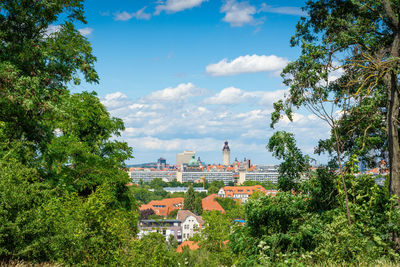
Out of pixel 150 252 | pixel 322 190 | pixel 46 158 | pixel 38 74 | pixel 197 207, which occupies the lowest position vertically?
pixel 197 207

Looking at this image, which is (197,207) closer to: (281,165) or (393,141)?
(281,165)

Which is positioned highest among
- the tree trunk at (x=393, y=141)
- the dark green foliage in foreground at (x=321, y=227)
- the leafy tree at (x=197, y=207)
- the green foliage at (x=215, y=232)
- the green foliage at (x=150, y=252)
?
the tree trunk at (x=393, y=141)

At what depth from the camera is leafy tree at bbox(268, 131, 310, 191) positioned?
33.0ft

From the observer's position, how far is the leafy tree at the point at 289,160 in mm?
10055

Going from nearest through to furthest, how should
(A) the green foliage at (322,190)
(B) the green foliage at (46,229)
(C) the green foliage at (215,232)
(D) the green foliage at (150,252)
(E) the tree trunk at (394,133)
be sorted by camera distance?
(B) the green foliage at (46,229) → (E) the tree trunk at (394,133) → (A) the green foliage at (322,190) → (D) the green foliage at (150,252) → (C) the green foliage at (215,232)

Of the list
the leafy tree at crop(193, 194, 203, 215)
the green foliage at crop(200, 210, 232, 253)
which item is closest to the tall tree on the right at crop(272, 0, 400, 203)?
the green foliage at crop(200, 210, 232, 253)

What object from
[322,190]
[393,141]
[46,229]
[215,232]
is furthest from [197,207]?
[46,229]

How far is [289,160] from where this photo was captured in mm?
10055

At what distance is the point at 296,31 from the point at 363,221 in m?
6.19

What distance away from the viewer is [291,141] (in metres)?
10.1

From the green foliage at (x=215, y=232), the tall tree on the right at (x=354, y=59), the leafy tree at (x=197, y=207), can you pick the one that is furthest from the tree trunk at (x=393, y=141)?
the leafy tree at (x=197, y=207)

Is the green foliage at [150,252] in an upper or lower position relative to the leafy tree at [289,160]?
lower

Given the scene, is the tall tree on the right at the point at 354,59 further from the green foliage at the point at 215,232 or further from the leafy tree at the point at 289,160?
the green foliage at the point at 215,232

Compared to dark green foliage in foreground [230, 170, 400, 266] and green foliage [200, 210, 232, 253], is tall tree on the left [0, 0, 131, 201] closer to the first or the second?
dark green foliage in foreground [230, 170, 400, 266]
